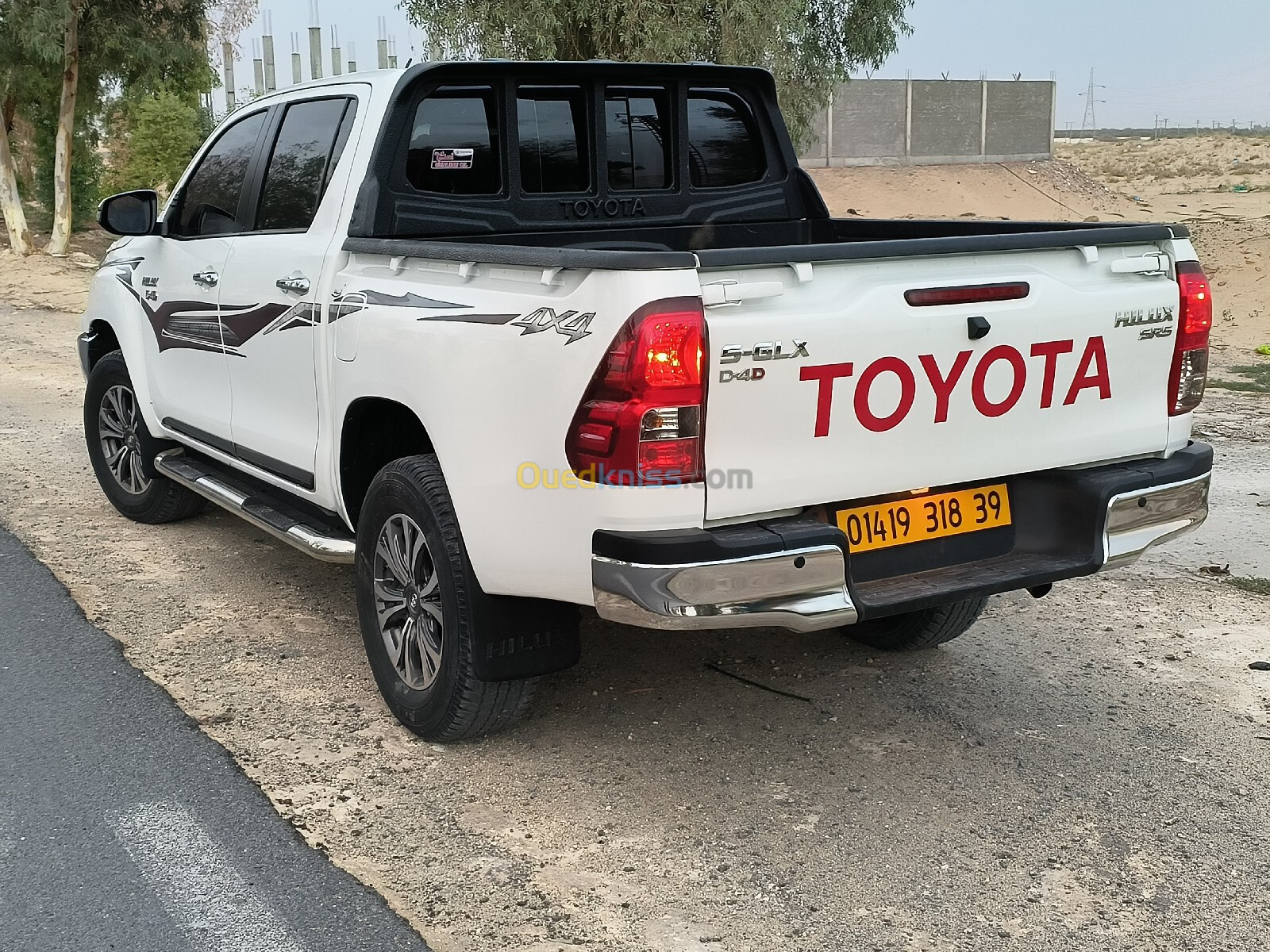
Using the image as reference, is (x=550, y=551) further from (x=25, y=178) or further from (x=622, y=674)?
(x=25, y=178)

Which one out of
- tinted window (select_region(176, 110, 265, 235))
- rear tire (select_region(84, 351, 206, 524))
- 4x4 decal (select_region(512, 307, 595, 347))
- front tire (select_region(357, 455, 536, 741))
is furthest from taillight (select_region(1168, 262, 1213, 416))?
rear tire (select_region(84, 351, 206, 524))

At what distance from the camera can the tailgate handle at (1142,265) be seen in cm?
375

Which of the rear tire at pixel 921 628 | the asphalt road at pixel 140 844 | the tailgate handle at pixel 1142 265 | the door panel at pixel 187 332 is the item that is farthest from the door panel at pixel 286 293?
the tailgate handle at pixel 1142 265

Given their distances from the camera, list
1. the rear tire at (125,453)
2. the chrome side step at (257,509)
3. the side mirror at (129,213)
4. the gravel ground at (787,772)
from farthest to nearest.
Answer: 1. the rear tire at (125,453)
2. the side mirror at (129,213)
3. the chrome side step at (257,509)
4. the gravel ground at (787,772)

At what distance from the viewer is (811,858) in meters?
3.43

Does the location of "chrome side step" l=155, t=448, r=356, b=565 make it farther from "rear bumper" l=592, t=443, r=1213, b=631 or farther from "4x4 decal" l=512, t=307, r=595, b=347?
"rear bumper" l=592, t=443, r=1213, b=631

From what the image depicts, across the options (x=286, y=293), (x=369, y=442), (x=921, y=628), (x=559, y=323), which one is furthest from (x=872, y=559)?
(x=286, y=293)

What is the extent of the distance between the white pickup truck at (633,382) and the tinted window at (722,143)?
0.04 feet

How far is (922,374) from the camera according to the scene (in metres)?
3.44

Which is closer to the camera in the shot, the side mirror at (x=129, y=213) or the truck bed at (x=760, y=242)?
the truck bed at (x=760, y=242)

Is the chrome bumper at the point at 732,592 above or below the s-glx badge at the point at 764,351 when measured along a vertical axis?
below

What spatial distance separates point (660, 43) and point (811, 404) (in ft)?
51.4

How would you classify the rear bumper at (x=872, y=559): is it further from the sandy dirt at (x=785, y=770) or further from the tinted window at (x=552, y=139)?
the tinted window at (x=552, y=139)

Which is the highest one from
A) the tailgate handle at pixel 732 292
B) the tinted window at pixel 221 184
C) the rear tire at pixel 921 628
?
the tinted window at pixel 221 184
